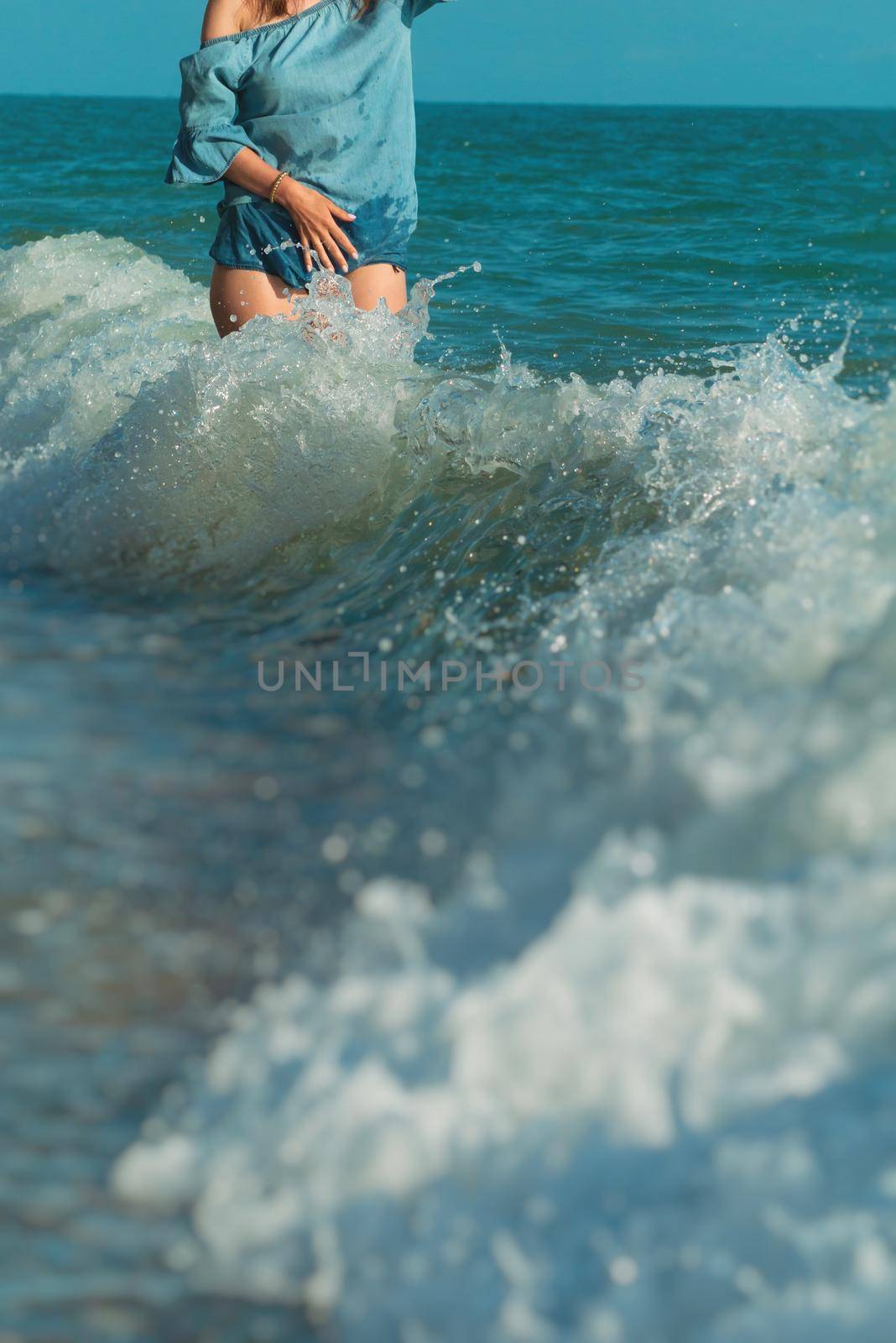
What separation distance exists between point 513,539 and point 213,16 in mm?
1540

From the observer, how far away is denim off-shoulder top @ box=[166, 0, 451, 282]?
3.26 meters

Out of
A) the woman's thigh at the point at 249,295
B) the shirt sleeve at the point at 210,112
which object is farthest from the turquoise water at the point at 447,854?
the shirt sleeve at the point at 210,112

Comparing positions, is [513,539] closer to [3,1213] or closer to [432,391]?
[432,391]

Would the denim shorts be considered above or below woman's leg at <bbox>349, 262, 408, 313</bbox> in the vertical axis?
above

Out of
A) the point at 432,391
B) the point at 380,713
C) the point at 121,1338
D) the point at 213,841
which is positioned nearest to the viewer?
the point at 121,1338

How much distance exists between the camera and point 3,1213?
151 centimetres

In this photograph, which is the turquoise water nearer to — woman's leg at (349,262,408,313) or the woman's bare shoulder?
woman's leg at (349,262,408,313)

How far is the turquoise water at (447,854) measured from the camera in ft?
4.72

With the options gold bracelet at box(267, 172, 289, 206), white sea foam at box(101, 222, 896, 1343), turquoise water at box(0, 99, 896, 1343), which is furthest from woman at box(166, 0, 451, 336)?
white sea foam at box(101, 222, 896, 1343)

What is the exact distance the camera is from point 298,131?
10.9ft

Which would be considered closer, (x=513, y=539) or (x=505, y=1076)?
(x=505, y=1076)

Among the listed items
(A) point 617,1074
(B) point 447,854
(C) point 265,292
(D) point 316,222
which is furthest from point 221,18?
(A) point 617,1074

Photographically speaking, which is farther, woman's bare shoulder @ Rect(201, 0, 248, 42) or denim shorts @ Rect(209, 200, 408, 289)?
denim shorts @ Rect(209, 200, 408, 289)

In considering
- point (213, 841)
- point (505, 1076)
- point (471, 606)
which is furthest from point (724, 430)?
point (505, 1076)
